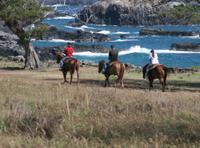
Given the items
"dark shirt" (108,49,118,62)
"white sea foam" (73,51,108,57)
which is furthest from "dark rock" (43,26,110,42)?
"dark shirt" (108,49,118,62)

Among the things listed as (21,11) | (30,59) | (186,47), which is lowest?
(186,47)

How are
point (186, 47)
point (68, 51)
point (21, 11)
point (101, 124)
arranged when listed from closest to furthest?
point (101, 124)
point (68, 51)
point (21, 11)
point (186, 47)

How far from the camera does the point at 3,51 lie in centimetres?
7062

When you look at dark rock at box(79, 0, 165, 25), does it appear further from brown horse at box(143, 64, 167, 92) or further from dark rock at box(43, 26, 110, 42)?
brown horse at box(143, 64, 167, 92)

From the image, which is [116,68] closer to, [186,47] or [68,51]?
[68,51]

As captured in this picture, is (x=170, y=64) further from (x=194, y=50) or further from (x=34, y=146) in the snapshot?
(x=34, y=146)

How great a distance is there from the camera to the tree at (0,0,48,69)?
4465 cm

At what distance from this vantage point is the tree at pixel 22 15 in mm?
44647

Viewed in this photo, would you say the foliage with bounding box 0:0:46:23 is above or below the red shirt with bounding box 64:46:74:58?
above

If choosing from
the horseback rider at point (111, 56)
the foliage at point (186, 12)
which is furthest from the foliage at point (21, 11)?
the horseback rider at point (111, 56)

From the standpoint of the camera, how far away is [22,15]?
44688mm

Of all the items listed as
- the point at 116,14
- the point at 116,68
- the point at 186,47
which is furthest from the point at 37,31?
the point at 116,14

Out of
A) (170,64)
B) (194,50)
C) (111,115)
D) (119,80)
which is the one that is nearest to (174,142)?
(111,115)

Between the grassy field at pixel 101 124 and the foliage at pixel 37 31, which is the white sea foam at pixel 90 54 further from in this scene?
the grassy field at pixel 101 124
